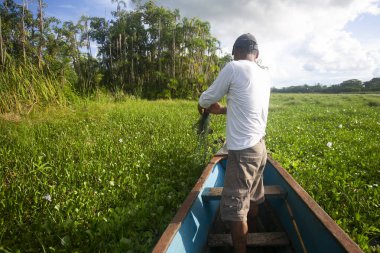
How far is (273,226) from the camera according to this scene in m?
2.91

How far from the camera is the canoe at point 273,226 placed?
6.12 feet

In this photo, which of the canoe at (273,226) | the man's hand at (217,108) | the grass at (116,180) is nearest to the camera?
the canoe at (273,226)

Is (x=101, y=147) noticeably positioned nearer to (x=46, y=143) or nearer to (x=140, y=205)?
(x=46, y=143)

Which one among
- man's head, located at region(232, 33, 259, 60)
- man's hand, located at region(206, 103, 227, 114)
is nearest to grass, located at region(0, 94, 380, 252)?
man's hand, located at region(206, 103, 227, 114)

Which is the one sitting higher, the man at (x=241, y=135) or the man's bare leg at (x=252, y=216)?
the man at (x=241, y=135)

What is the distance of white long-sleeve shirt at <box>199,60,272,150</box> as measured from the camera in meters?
2.25

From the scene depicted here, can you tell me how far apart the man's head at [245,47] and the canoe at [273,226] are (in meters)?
1.34

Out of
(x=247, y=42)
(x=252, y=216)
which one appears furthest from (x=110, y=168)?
(x=247, y=42)

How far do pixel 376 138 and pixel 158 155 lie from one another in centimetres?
566

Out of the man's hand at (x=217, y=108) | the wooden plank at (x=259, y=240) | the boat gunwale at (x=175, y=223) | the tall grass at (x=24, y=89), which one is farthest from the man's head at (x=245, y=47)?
the tall grass at (x=24, y=89)

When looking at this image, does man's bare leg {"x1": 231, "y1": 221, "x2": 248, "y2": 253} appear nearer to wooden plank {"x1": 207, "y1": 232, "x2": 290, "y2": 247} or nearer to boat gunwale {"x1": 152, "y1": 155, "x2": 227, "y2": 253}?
wooden plank {"x1": 207, "y1": 232, "x2": 290, "y2": 247}

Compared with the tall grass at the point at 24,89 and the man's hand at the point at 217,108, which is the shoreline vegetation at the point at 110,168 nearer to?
the tall grass at the point at 24,89

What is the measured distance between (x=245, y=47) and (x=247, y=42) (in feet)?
0.16

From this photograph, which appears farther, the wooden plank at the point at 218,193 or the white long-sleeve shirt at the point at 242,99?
the wooden plank at the point at 218,193
